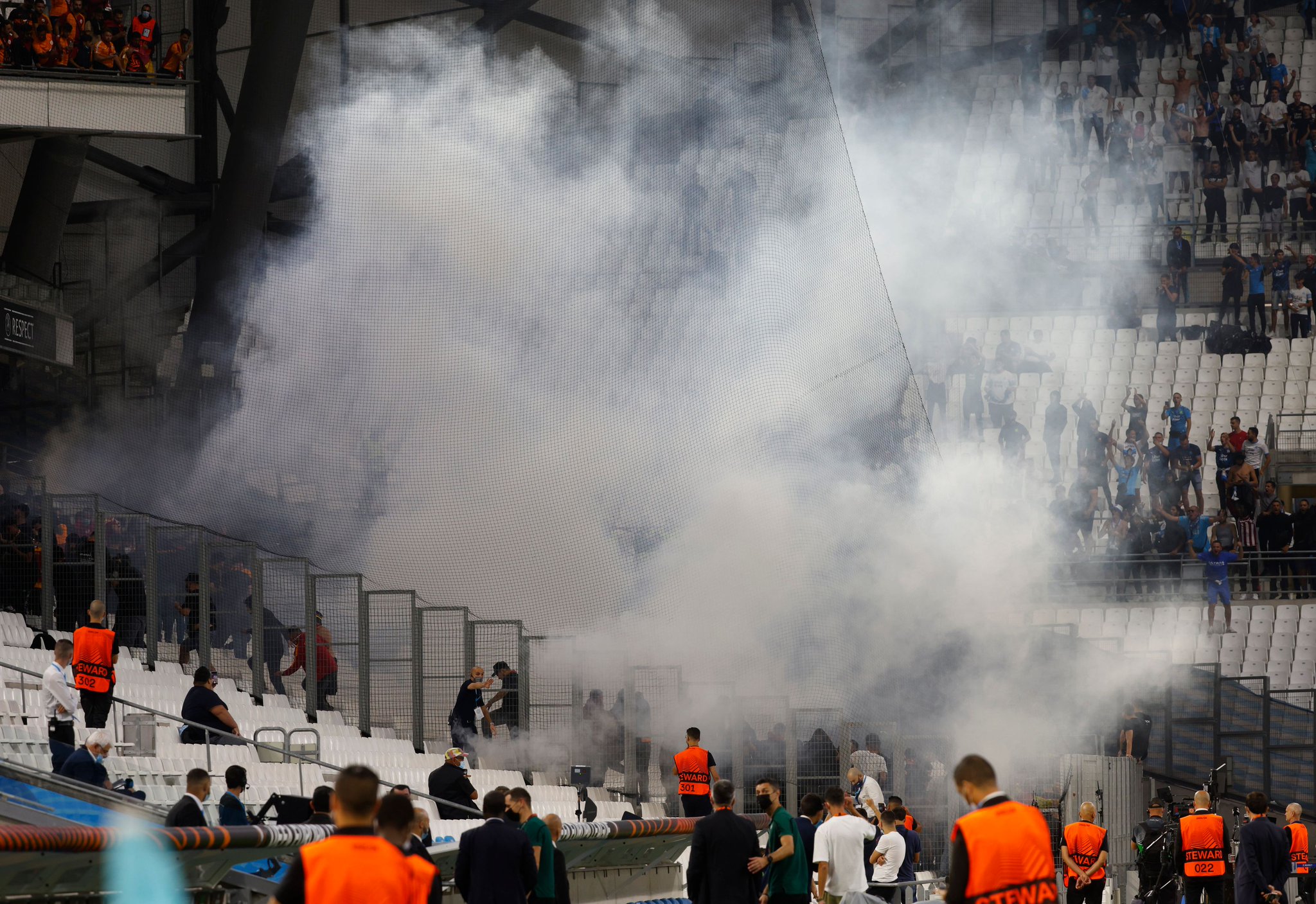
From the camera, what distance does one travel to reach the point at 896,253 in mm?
23625

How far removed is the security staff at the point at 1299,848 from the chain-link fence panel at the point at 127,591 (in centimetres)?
879

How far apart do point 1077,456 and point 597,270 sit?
5.78m

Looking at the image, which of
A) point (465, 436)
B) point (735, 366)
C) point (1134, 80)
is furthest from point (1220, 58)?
point (465, 436)

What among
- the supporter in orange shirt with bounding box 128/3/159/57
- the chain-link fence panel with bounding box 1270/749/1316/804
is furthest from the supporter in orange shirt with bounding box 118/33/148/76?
the chain-link fence panel with bounding box 1270/749/1316/804

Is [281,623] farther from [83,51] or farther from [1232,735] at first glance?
[1232,735]

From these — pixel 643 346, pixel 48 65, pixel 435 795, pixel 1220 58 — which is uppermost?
pixel 1220 58

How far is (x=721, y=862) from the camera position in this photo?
7.25 m

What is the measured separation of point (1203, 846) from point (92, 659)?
278 inches

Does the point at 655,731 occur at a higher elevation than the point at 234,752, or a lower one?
higher

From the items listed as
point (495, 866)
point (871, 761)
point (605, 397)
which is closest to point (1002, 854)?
point (495, 866)

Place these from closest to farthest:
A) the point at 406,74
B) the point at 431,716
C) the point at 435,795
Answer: the point at 435,795, the point at 431,716, the point at 406,74

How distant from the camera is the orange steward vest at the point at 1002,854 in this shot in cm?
472

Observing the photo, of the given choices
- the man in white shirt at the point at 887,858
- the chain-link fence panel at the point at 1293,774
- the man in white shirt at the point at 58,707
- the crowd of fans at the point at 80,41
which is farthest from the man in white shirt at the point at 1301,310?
the man in white shirt at the point at 58,707

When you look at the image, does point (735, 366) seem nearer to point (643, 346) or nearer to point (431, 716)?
point (643, 346)
